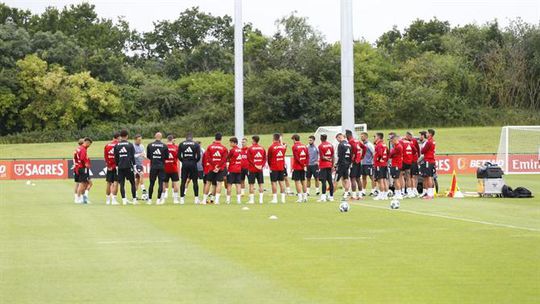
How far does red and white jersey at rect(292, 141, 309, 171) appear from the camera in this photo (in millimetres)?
30594

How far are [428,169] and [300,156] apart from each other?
13.5 ft

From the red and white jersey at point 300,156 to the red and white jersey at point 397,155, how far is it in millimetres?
2668

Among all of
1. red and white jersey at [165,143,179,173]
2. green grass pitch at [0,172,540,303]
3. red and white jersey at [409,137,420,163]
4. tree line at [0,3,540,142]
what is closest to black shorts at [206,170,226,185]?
red and white jersey at [165,143,179,173]

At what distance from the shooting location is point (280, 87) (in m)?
91.7

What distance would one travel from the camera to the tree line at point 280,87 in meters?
89.8

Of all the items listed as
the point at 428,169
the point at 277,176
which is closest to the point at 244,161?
the point at 277,176

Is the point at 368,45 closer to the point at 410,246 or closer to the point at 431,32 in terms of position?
the point at 431,32

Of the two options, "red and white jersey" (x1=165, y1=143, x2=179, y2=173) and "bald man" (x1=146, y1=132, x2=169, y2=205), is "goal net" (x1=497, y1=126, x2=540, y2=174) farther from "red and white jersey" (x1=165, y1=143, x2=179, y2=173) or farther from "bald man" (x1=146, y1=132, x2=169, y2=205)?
"bald man" (x1=146, y1=132, x2=169, y2=205)

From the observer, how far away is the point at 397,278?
13469mm

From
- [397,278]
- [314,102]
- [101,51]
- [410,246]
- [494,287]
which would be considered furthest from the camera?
[101,51]

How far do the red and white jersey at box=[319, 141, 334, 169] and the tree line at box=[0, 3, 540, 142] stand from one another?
59.0m

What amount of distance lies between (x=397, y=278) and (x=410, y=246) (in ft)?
12.9

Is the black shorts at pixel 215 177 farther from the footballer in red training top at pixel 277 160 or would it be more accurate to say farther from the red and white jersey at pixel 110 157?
the red and white jersey at pixel 110 157

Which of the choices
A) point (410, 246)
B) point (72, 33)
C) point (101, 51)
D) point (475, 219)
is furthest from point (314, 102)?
point (410, 246)
